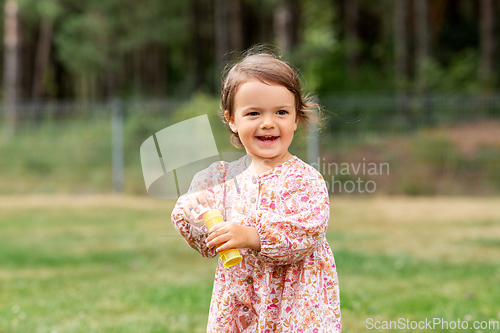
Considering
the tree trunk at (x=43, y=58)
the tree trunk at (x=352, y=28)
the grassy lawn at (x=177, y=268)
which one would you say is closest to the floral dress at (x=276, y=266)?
the grassy lawn at (x=177, y=268)

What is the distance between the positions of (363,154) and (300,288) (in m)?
9.99

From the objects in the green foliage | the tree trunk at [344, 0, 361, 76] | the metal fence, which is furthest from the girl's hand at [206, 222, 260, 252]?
the tree trunk at [344, 0, 361, 76]

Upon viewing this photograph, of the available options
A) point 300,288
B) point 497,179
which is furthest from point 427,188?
point 300,288

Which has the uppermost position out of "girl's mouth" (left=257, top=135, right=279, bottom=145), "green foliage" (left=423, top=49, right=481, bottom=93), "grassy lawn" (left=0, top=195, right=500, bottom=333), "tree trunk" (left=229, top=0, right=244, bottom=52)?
"tree trunk" (left=229, top=0, right=244, bottom=52)

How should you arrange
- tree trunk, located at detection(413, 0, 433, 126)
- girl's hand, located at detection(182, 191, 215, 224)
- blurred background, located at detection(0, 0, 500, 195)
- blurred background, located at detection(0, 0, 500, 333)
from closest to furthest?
girl's hand, located at detection(182, 191, 215, 224)
blurred background, located at detection(0, 0, 500, 333)
blurred background, located at detection(0, 0, 500, 195)
tree trunk, located at detection(413, 0, 433, 126)

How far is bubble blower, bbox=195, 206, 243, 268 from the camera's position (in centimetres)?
187

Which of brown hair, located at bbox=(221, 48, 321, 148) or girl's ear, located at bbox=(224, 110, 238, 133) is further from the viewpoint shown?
girl's ear, located at bbox=(224, 110, 238, 133)

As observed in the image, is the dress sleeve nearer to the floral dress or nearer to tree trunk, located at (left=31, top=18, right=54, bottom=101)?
the floral dress

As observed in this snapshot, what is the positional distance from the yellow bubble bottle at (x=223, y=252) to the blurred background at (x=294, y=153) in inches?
32.1

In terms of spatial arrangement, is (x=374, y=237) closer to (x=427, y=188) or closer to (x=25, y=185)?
(x=427, y=188)

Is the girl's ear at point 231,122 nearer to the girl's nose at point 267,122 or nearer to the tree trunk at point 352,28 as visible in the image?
the girl's nose at point 267,122

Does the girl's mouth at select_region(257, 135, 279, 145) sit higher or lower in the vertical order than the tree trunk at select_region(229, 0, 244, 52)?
lower

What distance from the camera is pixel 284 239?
76.9 inches

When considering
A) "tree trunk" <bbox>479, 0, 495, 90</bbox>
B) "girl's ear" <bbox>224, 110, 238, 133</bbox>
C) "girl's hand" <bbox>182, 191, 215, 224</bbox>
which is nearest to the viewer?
"girl's hand" <bbox>182, 191, 215, 224</bbox>
